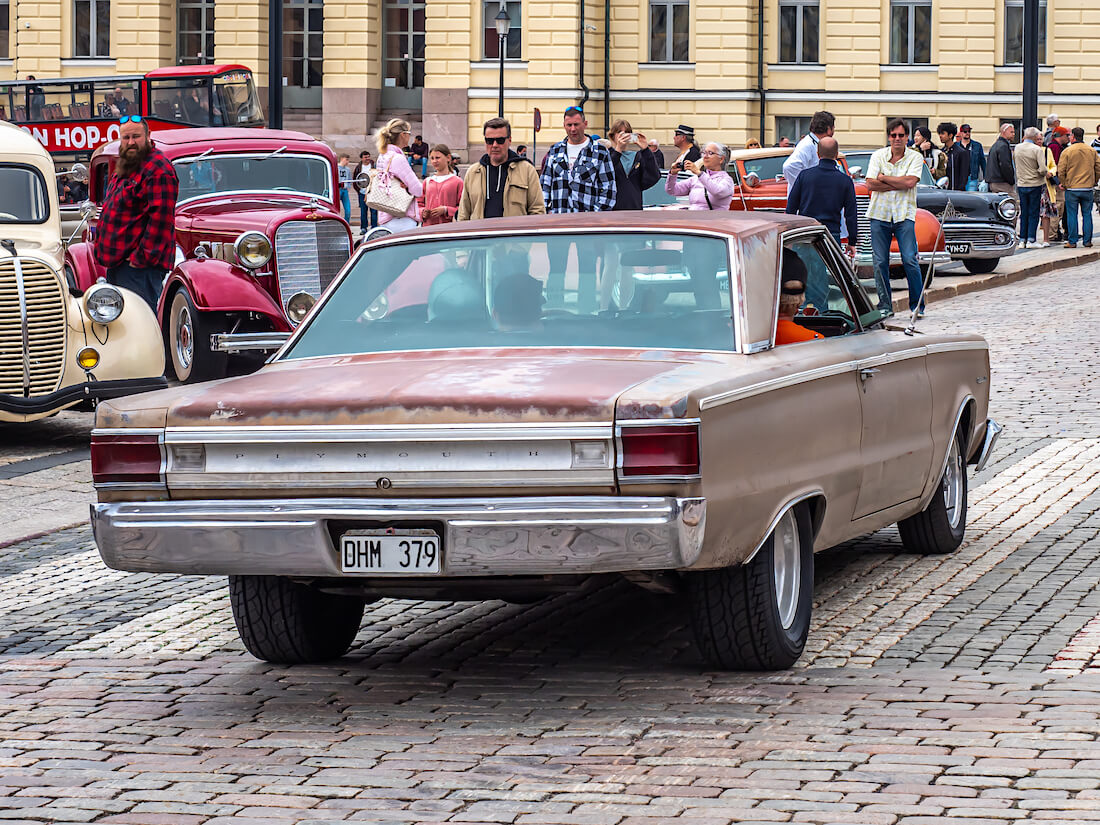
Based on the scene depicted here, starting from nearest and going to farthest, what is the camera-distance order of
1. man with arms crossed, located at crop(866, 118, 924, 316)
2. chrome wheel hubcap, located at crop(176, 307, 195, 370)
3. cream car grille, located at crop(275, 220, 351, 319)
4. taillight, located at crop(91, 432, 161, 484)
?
taillight, located at crop(91, 432, 161, 484) → chrome wheel hubcap, located at crop(176, 307, 195, 370) → cream car grille, located at crop(275, 220, 351, 319) → man with arms crossed, located at crop(866, 118, 924, 316)

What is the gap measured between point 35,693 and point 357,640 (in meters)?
1.24

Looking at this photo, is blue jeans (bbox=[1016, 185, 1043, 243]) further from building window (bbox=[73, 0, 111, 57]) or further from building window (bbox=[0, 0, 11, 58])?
building window (bbox=[0, 0, 11, 58])

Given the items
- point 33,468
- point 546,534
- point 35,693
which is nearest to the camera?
point 546,534

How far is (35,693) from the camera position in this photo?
6.53 m

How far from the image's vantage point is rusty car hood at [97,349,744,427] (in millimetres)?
5746

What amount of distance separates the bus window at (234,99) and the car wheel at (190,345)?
19.4 meters

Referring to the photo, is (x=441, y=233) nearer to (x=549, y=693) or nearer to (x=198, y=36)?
(x=549, y=693)

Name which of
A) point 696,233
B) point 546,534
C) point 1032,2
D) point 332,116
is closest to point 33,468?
point 696,233

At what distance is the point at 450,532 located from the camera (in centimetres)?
578

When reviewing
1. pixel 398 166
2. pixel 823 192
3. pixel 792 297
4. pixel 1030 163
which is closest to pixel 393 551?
pixel 792 297

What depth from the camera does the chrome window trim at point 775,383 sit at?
5879 millimetres

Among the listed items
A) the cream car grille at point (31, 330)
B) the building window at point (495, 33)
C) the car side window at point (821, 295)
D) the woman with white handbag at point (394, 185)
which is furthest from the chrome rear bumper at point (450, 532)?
the building window at point (495, 33)

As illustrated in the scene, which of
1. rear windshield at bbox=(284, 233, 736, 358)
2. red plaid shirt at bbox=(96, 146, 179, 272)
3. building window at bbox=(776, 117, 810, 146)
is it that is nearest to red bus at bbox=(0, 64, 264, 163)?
→ red plaid shirt at bbox=(96, 146, 179, 272)

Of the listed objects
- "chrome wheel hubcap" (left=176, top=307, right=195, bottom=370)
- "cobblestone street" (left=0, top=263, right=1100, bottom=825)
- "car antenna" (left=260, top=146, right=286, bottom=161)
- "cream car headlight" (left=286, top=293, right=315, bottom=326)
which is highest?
"car antenna" (left=260, top=146, right=286, bottom=161)
